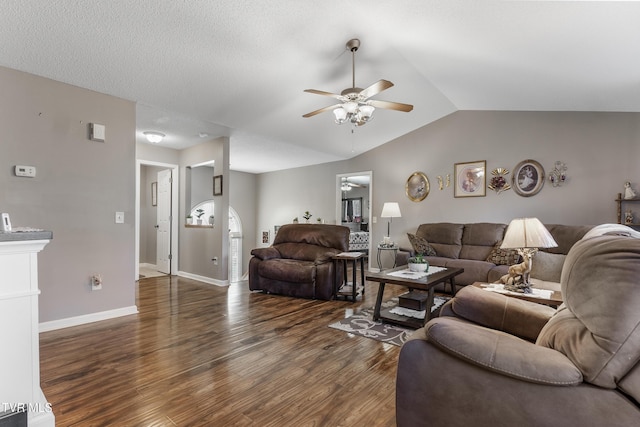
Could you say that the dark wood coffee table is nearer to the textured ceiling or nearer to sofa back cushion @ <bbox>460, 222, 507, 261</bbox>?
sofa back cushion @ <bbox>460, 222, 507, 261</bbox>

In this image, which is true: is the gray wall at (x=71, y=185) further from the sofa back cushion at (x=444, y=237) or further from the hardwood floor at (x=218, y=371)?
the sofa back cushion at (x=444, y=237)

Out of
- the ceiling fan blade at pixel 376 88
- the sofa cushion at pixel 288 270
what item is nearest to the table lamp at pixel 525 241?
the ceiling fan blade at pixel 376 88

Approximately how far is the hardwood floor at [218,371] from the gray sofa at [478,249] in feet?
6.57

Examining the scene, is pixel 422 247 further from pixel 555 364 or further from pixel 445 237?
pixel 555 364

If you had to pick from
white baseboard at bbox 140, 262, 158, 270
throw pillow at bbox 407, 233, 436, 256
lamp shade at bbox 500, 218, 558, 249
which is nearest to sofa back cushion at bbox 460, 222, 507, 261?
throw pillow at bbox 407, 233, 436, 256

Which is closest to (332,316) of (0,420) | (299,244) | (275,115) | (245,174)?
(299,244)

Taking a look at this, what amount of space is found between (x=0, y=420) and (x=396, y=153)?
588 centimetres

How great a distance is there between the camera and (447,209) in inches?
209

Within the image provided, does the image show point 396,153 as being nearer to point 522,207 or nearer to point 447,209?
point 447,209

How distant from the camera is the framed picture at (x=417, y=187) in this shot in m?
5.54

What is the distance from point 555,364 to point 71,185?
3997 millimetres

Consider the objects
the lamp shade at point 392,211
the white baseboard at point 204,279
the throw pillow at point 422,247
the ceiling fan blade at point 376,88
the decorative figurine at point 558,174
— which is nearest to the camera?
the ceiling fan blade at point 376,88

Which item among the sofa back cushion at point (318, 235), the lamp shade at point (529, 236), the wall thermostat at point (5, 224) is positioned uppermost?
the wall thermostat at point (5, 224)

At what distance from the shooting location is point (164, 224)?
5.82 metres
